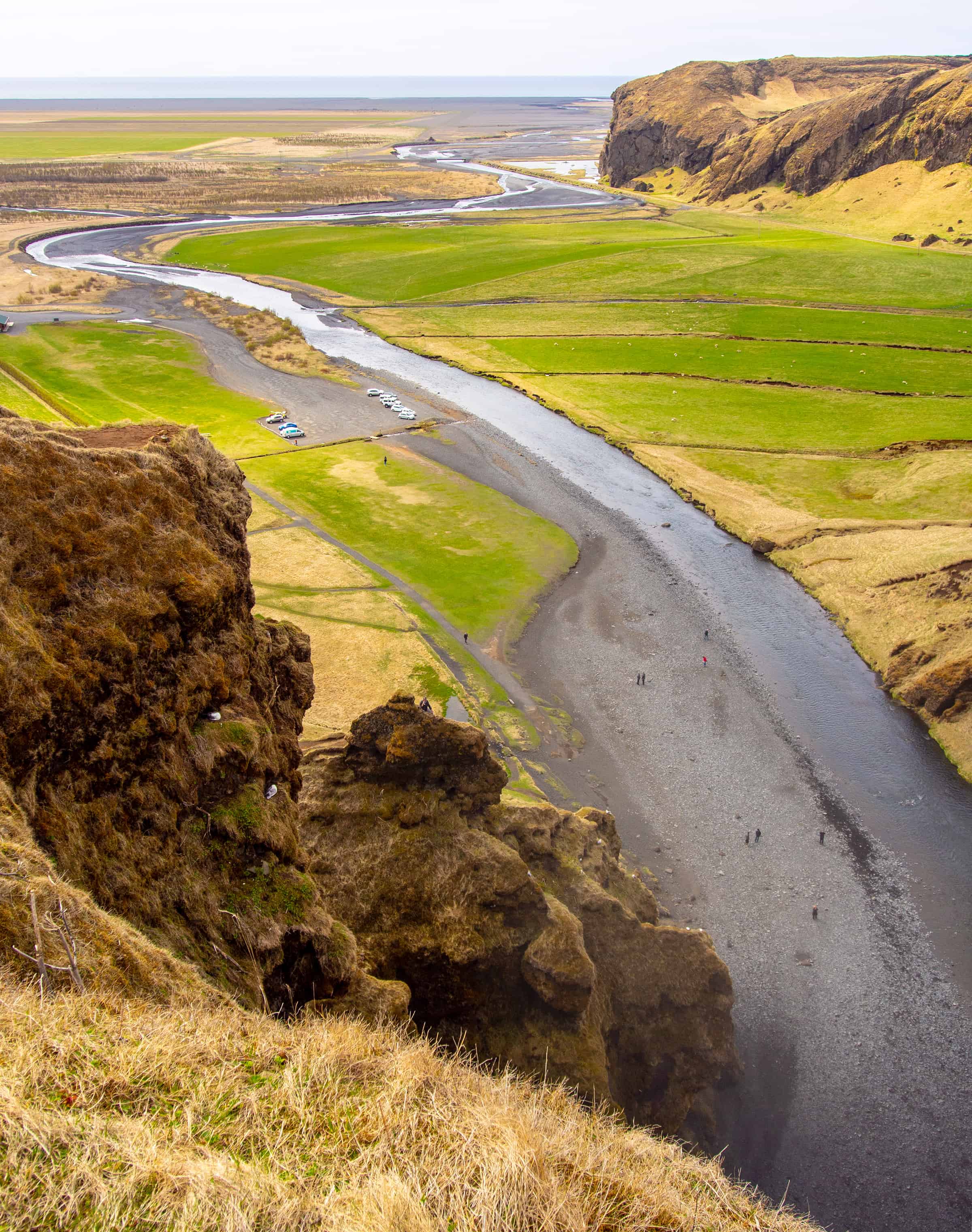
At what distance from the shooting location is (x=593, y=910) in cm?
3036

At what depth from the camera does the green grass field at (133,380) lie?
3602 inches

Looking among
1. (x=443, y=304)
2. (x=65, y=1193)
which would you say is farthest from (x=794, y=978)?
(x=443, y=304)

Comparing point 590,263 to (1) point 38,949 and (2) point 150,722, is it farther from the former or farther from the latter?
(1) point 38,949

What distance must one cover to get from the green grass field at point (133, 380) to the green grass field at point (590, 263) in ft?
140

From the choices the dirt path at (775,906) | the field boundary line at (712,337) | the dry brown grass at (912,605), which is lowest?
the dirt path at (775,906)

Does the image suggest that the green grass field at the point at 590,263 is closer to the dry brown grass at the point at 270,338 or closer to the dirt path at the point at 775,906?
the dry brown grass at the point at 270,338

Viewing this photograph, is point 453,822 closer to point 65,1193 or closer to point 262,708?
point 262,708

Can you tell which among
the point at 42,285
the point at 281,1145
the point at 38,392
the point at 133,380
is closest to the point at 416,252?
the point at 42,285

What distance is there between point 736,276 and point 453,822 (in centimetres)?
13415

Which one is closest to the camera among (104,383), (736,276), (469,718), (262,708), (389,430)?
(262,708)

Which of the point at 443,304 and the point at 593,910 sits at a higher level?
the point at 443,304

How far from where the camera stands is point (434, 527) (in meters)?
72.4

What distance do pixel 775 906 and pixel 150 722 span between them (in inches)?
1189

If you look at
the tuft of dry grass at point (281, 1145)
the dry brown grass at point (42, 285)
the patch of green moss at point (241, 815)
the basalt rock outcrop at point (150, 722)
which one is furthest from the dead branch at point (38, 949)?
the dry brown grass at point (42, 285)
